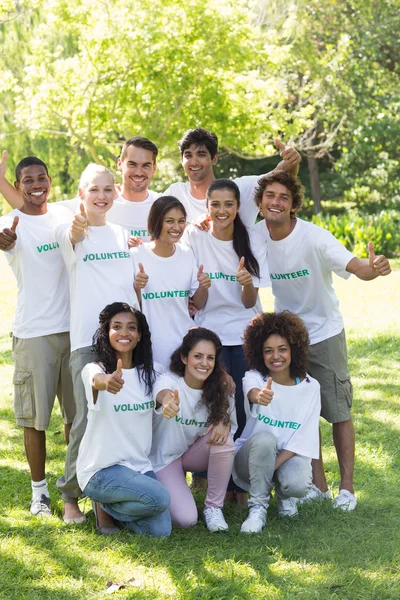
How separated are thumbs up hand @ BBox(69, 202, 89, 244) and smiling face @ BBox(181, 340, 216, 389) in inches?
33.4

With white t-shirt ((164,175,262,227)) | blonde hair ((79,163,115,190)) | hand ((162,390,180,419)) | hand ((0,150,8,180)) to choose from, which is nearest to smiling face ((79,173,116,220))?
blonde hair ((79,163,115,190))

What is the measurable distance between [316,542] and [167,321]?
4.66 ft

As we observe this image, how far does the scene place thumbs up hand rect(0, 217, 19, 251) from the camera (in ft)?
14.6

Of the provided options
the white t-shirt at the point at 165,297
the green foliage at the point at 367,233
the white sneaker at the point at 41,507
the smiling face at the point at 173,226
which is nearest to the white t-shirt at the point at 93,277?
the white t-shirt at the point at 165,297

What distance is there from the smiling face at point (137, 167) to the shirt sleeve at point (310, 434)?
1.55 m

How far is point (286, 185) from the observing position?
4.67 m

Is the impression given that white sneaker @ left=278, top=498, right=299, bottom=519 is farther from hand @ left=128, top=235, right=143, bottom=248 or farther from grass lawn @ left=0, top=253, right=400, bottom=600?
hand @ left=128, top=235, right=143, bottom=248

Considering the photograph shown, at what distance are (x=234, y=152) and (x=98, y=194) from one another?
1492 centimetres

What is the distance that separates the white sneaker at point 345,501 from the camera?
4664 millimetres

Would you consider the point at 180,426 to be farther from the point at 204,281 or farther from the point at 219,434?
the point at 204,281

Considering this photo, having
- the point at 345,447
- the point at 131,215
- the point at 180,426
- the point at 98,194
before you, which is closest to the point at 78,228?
the point at 98,194

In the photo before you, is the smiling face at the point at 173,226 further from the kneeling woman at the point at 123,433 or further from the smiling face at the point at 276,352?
the smiling face at the point at 276,352

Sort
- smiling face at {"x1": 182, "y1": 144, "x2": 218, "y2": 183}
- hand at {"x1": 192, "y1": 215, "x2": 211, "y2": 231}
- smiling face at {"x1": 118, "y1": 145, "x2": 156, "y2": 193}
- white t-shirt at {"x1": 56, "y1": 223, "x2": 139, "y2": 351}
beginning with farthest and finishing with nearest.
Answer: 1. smiling face at {"x1": 182, "y1": 144, "x2": 218, "y2": 183}
2. smiling face at {"x1": 118, "y1": 145, "x2": 156, "y2": 193}
3. hand at {"x1": 192, "y1": 215, "x2": 211, "y2": 231}
4. white t-shirt at {"x1": 56, "y1": 223, "x2": 139, "y2": 351}

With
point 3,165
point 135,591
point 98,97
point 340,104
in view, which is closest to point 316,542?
point 135,591
